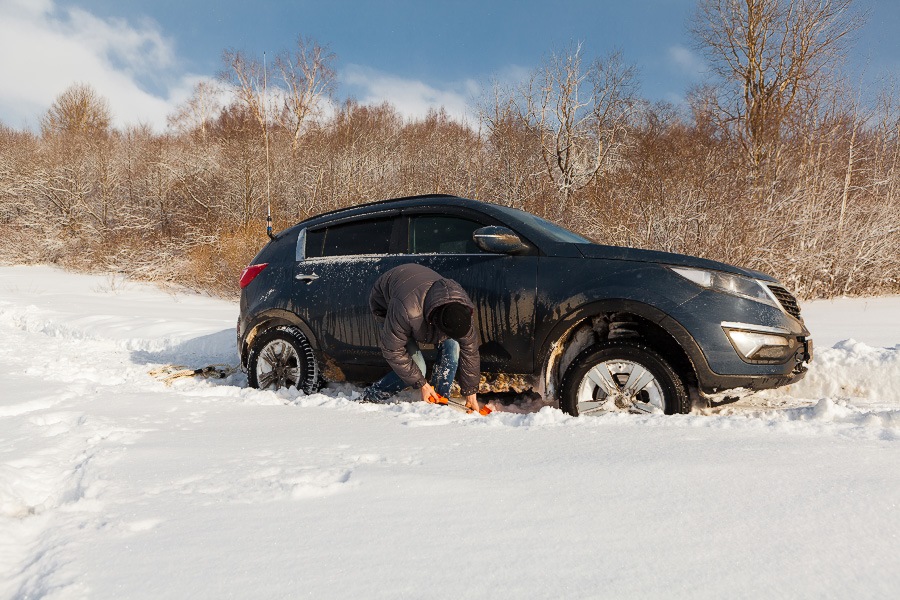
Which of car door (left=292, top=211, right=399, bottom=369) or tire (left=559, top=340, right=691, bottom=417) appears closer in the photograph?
tire (left=559, top=340, right=691, bottom=417)

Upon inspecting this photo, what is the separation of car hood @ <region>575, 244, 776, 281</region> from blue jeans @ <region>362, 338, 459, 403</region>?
1105 millimetres

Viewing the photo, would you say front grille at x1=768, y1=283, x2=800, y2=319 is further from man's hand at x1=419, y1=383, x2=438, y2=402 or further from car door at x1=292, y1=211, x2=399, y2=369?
car door at x1=292, y1=211, x2=399, y2=369

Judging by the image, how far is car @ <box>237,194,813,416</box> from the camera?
3.22 metres

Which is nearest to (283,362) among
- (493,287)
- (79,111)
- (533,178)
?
(493,287)

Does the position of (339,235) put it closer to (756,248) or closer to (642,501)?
(642,501)

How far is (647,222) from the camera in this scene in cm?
955

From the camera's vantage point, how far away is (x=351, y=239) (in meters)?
4.43

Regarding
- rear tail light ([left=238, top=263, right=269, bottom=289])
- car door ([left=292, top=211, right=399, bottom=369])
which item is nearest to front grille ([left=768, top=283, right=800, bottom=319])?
car door ([left=292, top=211, right=399, bottom=369])

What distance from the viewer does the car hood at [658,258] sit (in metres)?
3.34

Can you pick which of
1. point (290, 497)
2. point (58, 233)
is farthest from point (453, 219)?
point (58, 233)

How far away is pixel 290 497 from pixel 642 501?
4.07 ft

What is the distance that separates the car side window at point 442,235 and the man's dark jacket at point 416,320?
0.99 feet

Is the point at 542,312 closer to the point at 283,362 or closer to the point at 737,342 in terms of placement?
the point at 737,342

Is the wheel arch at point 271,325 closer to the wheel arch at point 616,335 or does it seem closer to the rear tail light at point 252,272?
the rear tail light at point 252,272
